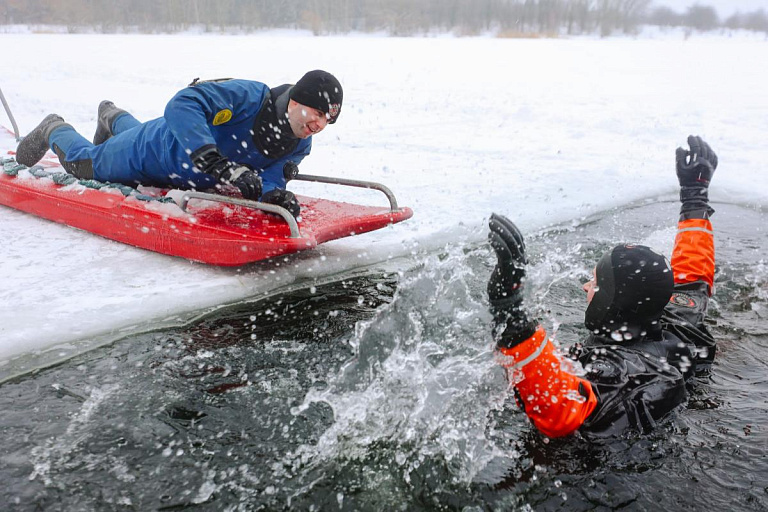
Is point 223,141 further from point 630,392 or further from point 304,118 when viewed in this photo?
point 630,392

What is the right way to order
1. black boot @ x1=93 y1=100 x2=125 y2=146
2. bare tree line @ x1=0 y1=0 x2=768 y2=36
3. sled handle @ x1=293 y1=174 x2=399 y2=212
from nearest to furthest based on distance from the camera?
sled handle @ x1=293 y1=174 x2=399 y2=212
black boot @ x1=93 y1=100 x2=125 y2=146
bare tree line @ x1=0 y1=0 x2=768 y2=36

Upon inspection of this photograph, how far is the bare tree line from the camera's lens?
28.9 m

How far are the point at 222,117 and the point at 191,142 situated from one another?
1.25ft

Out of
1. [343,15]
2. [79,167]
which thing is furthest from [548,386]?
[343,15]

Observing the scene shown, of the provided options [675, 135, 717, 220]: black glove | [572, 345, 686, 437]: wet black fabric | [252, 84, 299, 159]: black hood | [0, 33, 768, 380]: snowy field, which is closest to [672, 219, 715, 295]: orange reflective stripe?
[675, 135, 717, 220]: black glove

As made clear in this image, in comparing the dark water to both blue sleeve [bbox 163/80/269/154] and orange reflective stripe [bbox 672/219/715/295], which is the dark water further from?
blue sleeve [bbox 163/80/269/154]

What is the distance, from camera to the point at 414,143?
8.38m

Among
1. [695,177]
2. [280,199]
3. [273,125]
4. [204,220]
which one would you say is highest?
[273,125]

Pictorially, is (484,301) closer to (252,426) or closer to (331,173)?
(252,426)

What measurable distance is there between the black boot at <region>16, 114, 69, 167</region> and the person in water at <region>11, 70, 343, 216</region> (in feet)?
0.81

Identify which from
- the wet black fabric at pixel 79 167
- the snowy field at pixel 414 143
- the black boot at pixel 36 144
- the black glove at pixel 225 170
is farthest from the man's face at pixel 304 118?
the black boot at pixel 36 144

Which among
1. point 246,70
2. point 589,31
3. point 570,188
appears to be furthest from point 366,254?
point 589,31

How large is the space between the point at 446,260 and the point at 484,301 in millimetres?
625

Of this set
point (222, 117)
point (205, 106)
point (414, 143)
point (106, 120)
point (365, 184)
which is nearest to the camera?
point (205, 106)
